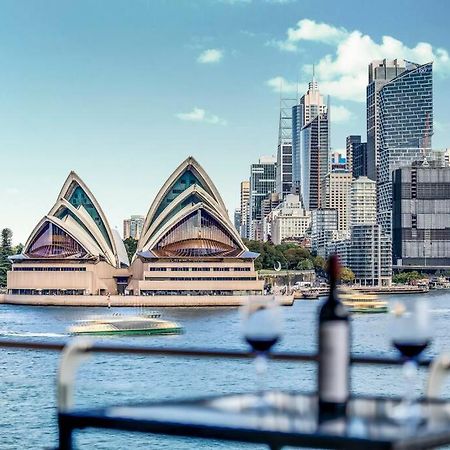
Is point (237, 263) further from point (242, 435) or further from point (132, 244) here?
point (242, 435)

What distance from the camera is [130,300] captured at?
2709 inches

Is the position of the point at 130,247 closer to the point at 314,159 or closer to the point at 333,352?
the point at 314,159

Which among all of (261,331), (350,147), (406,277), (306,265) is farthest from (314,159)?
(261,331)

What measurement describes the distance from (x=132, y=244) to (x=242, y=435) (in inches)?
3608

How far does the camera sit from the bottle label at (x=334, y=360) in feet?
6.32

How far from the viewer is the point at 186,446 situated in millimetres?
15375

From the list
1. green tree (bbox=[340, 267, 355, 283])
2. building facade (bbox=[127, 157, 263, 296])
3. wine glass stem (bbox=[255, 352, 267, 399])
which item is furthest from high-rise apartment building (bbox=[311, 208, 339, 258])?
wine glass stem (bbox=[255, 352, 267, 399])

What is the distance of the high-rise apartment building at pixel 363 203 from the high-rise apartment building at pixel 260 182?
3417 cm

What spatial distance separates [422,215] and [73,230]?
58106mm

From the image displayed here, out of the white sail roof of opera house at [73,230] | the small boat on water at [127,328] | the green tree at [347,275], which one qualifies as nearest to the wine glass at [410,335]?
the small boat on water at [127,328]

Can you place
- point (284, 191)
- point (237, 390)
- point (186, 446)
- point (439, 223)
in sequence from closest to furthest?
point (186, 446) < point (237, 390) < point (439, 223) < point (284, 191)

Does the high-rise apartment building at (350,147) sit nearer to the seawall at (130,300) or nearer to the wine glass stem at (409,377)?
the seawall at (130,300)

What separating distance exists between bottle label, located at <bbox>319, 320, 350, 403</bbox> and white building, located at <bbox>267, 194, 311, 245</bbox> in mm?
145253

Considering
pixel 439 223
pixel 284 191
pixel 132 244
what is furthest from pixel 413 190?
pixel 284 191
